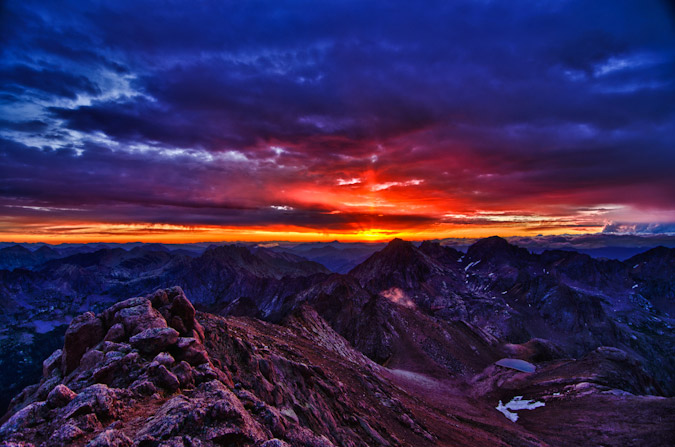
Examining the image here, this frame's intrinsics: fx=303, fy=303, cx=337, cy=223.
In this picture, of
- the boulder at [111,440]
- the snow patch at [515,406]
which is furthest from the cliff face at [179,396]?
the snow patch at [515,406]

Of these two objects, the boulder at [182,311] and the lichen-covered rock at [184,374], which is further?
the boulder at [182,311]

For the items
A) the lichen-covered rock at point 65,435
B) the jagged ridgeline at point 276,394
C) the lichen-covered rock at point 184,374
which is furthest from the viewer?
the lichen-covered rock at point 184,374

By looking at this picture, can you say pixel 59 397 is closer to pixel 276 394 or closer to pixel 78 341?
pixel 78 341

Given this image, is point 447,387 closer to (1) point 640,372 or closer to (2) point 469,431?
(2) point 469,431

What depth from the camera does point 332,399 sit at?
32062 millimetres

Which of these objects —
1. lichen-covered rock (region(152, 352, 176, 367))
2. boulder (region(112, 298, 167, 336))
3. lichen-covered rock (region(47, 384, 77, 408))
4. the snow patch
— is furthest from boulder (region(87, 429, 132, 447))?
the snow patch

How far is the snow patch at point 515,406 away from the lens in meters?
63.9

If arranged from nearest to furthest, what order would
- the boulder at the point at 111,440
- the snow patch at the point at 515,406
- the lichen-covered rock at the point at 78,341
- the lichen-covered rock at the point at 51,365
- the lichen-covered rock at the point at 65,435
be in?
the boulder at the point at 111,440
the lichen-covered rock at the point at 65,435
the lichen-covered rock at the point at 78,341
the lichen-covered rock at the point at 51,365
the snow patch at the point at 515,406

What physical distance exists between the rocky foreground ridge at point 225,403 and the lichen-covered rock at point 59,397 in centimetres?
4

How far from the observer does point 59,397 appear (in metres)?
13.8

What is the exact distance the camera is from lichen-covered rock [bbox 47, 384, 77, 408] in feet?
44.9

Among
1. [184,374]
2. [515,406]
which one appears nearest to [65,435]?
[184,374]

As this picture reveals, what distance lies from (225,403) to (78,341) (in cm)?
1389

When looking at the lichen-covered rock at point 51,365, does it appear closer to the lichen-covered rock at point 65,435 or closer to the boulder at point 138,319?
the boulder at point 138,319
